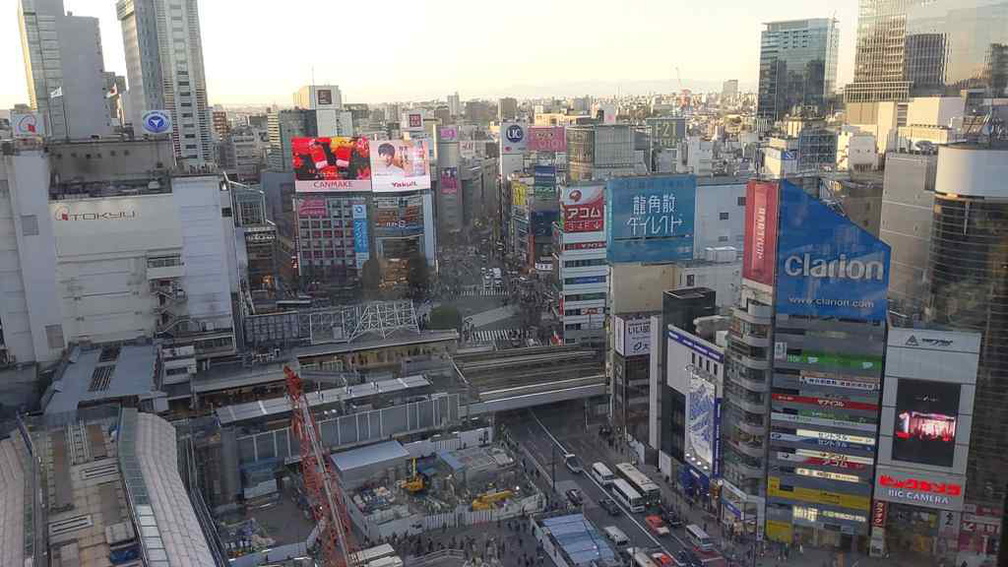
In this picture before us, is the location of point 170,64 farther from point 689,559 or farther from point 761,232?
point 689,559

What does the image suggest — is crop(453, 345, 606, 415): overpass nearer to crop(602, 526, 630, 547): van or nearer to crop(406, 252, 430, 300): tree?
crop(602, 526, 630, 547): van

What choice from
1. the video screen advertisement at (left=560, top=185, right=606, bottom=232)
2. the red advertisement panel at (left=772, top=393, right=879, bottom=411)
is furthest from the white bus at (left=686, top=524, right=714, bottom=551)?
the video screen advertisement at (left=560, top=185, right=606, bottom=232)

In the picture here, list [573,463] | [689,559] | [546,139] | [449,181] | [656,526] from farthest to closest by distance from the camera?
[546,139], [449,181], [573,463], [656,526], [689,559]

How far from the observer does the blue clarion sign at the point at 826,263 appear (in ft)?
66.6

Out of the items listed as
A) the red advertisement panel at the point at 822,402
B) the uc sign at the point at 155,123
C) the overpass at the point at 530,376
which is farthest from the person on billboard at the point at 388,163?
the red advertisement panel at the point at 822,402

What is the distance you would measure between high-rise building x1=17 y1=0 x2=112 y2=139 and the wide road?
41.2 meters

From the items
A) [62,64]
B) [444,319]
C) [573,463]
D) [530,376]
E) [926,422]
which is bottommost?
[573,463]

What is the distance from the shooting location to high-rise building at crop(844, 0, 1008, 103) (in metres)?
57.0

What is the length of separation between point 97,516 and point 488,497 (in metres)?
11.8

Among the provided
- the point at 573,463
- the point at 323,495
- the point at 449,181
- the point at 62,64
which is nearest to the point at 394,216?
the point at 449,181

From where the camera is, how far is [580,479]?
26.2 meters

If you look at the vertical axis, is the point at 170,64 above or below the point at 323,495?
above

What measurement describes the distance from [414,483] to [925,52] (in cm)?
7108

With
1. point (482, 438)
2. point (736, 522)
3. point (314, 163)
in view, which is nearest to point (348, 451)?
point (482, 438)
